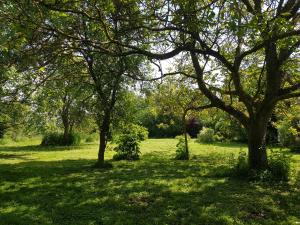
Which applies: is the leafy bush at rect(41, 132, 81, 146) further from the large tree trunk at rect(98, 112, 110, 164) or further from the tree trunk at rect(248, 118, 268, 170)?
the tree trunk at rect(248, 118, 268, 170)

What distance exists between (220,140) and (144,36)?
94.8 feet

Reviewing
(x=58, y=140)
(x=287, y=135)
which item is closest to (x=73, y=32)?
(x=287, y=135)

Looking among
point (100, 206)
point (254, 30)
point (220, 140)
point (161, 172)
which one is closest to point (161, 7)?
point (254, 30)

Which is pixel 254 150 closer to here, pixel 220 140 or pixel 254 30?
pixel 254 30

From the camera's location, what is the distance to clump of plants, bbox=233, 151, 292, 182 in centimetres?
1262

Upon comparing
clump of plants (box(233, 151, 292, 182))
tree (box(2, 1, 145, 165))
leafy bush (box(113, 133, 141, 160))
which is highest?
tree (box(2, 1, 145, 165))

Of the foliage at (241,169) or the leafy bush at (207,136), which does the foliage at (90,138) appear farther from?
the foliage at (241,169)

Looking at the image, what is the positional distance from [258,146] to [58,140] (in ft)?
84.8

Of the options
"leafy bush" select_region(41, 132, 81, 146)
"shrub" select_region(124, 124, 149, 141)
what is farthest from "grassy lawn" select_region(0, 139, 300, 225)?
"leafy bush" select_region(41, 132, 81, 146)

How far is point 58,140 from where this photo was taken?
3556 cm

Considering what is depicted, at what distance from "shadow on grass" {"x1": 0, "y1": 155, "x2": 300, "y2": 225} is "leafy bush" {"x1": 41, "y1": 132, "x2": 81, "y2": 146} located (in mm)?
20919

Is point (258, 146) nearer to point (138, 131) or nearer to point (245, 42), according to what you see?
point (245, 42)

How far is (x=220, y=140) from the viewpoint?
38.4 metres

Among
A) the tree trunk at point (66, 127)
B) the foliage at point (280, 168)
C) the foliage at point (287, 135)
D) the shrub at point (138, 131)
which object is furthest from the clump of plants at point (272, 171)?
the tree trunk at point (66, 127)
